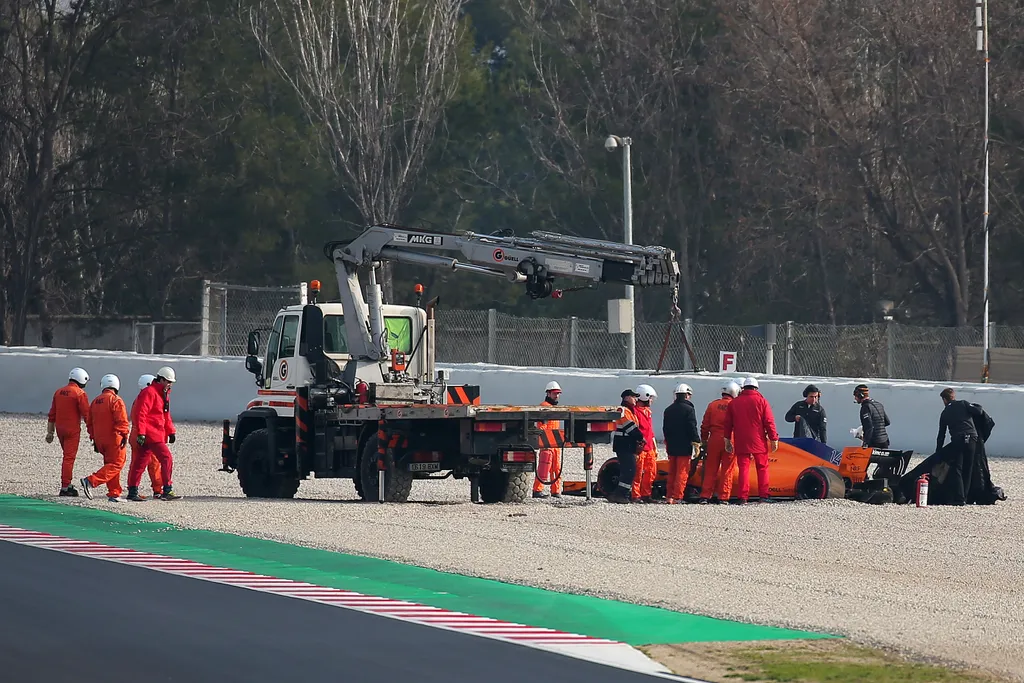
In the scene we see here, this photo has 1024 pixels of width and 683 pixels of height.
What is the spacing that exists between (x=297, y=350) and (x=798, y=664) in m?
11.6

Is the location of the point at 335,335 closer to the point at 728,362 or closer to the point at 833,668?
the point at 833,668

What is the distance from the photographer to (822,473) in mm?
20750

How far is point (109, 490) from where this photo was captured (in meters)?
20.3

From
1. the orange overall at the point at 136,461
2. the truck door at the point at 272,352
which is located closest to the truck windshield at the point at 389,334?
the truck door at the point at 272,352

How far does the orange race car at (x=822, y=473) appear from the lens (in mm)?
20641

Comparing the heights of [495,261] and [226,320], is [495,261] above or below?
above

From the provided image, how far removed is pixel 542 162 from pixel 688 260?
19.5 feet

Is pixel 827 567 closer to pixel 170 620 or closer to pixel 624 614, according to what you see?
pixel 624 614

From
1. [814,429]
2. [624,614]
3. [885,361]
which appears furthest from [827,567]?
[885,361]

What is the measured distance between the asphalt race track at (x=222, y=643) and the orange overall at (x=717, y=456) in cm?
856

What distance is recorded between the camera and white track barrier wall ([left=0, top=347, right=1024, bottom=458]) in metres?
27.7

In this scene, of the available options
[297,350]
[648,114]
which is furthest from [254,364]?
[648,114]

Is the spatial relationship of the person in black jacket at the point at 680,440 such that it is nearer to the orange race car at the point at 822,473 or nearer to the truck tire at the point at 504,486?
the orange race car at the point at 822,473

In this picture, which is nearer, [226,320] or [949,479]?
[949,479]
